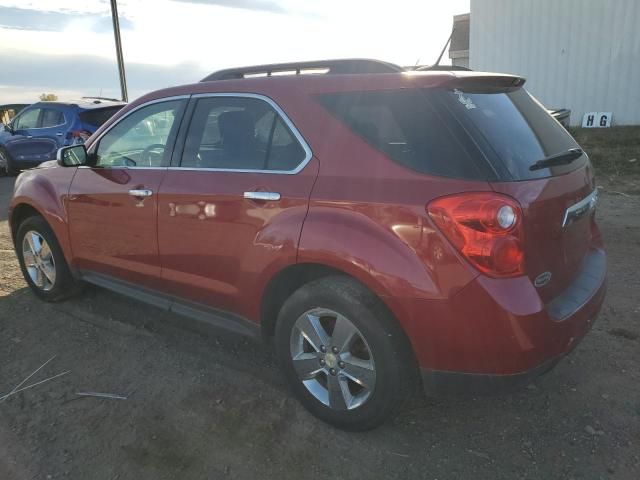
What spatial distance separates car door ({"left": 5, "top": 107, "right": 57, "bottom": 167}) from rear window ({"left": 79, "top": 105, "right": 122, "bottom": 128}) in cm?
96

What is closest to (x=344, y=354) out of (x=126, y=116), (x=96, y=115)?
(x=126, y=116)

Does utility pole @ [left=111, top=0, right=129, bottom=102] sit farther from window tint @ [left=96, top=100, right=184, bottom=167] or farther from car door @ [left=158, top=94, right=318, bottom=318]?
car door @ [left=158, top=94, right=318, bottom=318]

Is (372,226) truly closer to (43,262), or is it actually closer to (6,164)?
(43,262)

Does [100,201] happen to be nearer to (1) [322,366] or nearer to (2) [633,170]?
(1) [322,366]

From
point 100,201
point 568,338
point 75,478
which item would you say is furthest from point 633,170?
point 75,478

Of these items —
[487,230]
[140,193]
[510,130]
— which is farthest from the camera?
[140,193]

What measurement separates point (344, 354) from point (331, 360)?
0.35 ft

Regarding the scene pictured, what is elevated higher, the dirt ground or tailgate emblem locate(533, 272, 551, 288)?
tailgate emblem locate(533, 272, 551, 288)

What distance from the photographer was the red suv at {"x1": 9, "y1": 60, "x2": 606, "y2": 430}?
7.31 ft

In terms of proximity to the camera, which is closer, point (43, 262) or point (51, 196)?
point (51, 196)

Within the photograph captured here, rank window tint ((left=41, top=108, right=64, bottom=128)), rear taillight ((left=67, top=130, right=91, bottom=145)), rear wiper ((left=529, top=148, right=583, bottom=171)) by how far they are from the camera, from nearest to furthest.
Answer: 1. rear wiper ((left=529, top=148, right=583, bottom=171))
2. rear taillight ((left=67, top=130, right=91, bottom=145))
3. window tint ((left=41, top=108, right=64, bottom=128))

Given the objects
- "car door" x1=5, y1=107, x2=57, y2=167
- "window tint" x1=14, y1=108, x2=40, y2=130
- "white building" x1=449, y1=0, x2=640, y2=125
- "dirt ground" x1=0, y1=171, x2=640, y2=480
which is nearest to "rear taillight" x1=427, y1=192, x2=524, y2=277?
"dirt ground" x1=0, y1=171, x2=640, y2=480

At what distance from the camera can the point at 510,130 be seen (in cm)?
249

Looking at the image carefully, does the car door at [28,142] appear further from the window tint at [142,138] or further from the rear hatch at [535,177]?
the rear hatch at [535,177]
